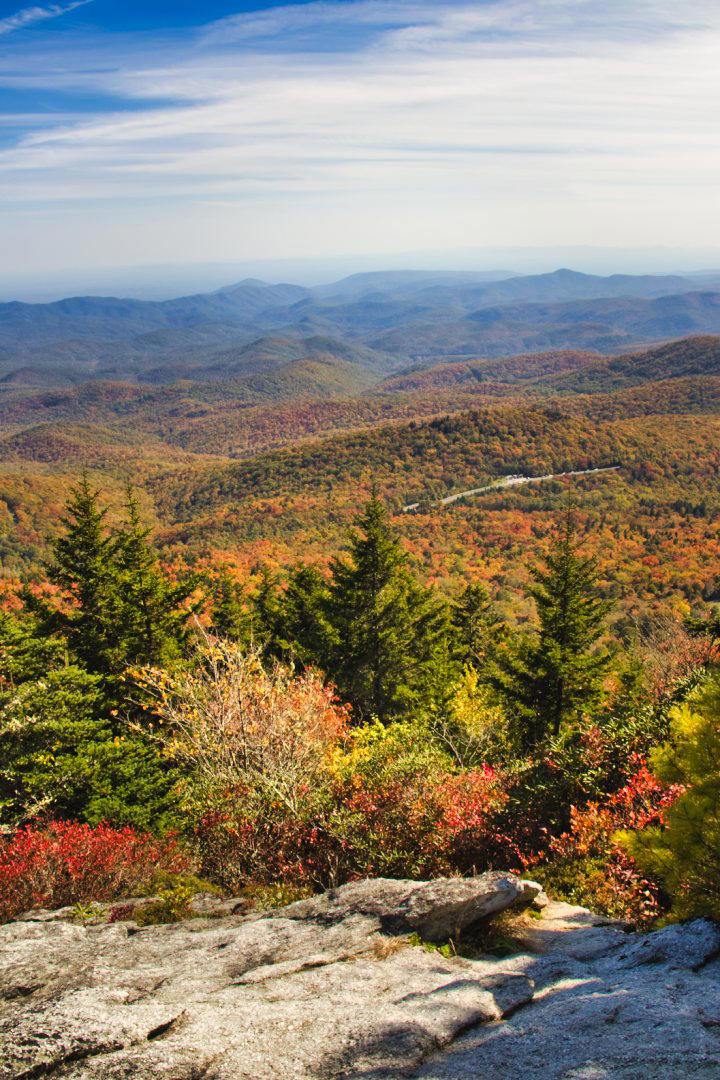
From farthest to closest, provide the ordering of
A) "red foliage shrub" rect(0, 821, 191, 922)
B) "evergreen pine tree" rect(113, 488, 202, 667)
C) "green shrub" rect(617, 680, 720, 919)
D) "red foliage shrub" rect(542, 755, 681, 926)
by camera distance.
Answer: "evergreen pine tree" rect(113, 488, 202, 667)
"red foliage shrub" rect(0, 821, 191, 922)
"red foliage shrub" rect(542, 755, 681, 926)
"green shrub" rect(617, 680, 720, 919)

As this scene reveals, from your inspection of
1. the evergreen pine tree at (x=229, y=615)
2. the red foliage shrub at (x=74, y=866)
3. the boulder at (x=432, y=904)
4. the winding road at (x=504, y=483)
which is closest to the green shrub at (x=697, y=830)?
the boulder at (x=432, y=904)

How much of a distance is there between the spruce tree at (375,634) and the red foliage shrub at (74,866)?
12.6m

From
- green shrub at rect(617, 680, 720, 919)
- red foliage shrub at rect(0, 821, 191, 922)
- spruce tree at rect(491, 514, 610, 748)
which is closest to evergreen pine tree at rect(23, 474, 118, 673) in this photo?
red foliage shrub at rect(0, 821, 191, 922)

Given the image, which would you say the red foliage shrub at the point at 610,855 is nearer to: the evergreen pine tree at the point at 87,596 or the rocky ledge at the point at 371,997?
the rocky ledge at the point at 371,997

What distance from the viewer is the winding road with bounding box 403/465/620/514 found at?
15312 centimetres

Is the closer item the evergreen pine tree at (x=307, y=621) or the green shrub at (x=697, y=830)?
the green shrub at (x=697, y=830)

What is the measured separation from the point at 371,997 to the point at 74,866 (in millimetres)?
7290

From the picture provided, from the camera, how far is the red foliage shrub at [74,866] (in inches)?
441

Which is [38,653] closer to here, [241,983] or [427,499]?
[241,983]

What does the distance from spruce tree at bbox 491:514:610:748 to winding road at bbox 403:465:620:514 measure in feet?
411

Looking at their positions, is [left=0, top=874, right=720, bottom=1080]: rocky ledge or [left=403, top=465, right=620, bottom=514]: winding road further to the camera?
[left=403, top=465, right=620, bottom=514]: winding road

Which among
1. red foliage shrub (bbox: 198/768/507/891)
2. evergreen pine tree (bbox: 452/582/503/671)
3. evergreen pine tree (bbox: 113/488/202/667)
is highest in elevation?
evergreen pine tree (bbox: 113/488/202/667)

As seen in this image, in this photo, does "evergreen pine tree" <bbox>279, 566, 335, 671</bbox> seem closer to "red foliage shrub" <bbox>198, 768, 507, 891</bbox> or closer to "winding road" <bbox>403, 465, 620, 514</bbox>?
"red foliage shrub" <bbox>198, 768, 507, 891</bbox>

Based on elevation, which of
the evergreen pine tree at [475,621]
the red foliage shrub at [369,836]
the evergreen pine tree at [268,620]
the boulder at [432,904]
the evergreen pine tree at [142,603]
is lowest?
the evergreen pine tree at [475,621]
